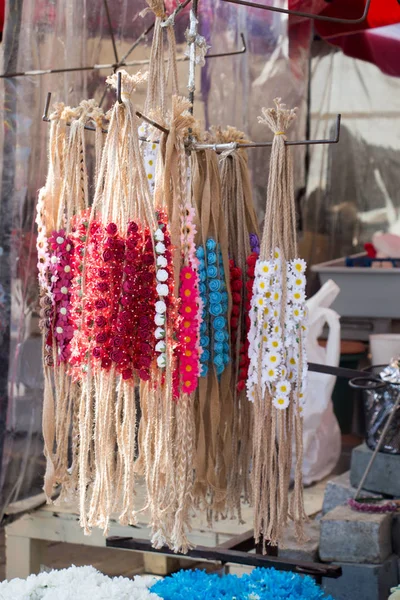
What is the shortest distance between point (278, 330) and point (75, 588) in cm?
75

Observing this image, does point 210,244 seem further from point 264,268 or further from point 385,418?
point 385,418

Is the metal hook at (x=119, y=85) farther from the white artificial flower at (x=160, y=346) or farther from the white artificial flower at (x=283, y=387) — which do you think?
the white artificial flower at (x=283, y=387)

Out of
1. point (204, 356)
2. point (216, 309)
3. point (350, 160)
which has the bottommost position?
point (204, 356)

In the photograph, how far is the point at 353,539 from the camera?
2775 millimetres

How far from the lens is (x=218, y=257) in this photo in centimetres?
211

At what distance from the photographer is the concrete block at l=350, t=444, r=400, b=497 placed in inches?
123

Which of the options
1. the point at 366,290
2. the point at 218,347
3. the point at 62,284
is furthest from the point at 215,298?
the point at 366,290

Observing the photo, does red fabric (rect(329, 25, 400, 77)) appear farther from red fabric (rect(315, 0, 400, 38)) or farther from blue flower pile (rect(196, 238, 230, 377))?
blue flower pile (rect(196, 238, 230, 377))

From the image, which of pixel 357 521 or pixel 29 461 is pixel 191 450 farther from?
pixel 29 461

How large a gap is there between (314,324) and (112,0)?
5.42ft

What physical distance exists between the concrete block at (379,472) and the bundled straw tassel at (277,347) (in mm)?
1114

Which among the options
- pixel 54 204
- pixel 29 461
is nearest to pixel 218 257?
pixel 54 204

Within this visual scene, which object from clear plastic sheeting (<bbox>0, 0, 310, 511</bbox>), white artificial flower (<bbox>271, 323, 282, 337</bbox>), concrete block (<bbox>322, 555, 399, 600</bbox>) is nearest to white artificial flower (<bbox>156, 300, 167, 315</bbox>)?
white artificial flower (<bbox>271, 323, 282, 337</bbox>)

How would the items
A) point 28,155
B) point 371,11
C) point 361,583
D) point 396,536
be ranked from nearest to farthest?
point 361,583
point 396,536
point 28,155
point 371,11
